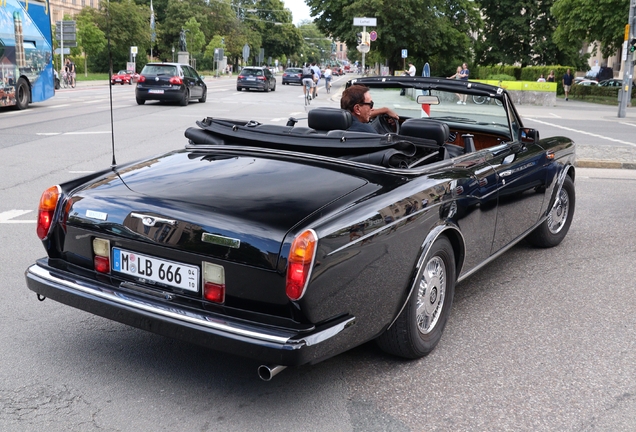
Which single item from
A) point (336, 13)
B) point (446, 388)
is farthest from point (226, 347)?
point (336, 13)

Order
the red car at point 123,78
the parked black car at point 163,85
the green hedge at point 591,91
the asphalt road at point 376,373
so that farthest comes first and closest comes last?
the red car at point 123,78
the green hedge at point 591,91
the parked black car at point 163,85
the asphalt road at point 376,373

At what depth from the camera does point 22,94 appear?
2189 cm

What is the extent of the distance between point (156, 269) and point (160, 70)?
77.8ft

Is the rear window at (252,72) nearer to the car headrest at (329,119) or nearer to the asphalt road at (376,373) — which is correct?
the asphalt road at (376,373)

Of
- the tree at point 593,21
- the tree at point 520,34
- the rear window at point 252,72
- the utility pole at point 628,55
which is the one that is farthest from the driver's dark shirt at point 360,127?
the tree at point 520,34

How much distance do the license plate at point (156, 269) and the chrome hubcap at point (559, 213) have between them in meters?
3.90

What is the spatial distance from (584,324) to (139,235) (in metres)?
2.81

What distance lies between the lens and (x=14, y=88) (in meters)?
21.0

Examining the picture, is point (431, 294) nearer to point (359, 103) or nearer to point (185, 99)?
point (359, 103)

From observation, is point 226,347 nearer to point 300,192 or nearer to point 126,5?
point 300,192

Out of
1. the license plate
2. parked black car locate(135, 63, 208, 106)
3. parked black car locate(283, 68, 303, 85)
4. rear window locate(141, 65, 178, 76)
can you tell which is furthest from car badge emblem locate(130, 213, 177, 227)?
parked black car locate(283, 68, 303, 85)

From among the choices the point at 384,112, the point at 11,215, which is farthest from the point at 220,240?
the point at 11,215

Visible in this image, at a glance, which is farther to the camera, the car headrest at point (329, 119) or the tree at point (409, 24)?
the tree at point (409, 24)

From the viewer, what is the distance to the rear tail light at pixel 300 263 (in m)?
3.02
